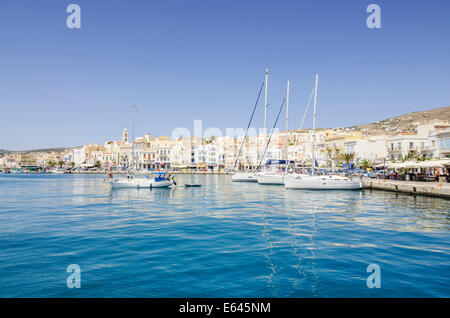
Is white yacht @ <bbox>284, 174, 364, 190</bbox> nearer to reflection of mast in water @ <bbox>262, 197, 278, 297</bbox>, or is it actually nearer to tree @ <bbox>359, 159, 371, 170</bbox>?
reflection of mast in water @ <bbox>262, 197, 278, 297</bbox>

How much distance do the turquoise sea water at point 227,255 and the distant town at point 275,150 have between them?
88.0ft

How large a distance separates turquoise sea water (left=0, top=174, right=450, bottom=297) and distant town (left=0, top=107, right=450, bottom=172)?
26814mm

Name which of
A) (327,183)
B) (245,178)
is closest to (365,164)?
(245,178)

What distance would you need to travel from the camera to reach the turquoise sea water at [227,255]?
7.11m

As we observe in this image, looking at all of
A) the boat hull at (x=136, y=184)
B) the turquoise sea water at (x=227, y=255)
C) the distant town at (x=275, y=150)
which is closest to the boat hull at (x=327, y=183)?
the distant town at (x=275, y=150)

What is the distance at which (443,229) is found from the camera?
1404 centimetres

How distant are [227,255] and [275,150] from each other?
319 feet

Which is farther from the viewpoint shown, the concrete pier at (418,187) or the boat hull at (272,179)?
the boat hull at (272,179)

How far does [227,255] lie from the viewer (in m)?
9.79

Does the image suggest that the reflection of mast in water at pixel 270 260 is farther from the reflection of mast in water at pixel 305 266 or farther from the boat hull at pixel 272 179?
the boat hull at pixel 272 179

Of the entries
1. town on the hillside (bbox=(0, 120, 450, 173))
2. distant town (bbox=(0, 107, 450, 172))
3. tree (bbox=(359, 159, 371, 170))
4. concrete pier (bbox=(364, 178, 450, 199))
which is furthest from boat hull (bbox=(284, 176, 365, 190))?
tree (bbox=(359, 159, 371, 170))

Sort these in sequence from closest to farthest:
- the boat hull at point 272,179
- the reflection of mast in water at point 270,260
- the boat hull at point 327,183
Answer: the reflection of mast in water at point 270,260
the boat hull at point 327,183
the boat hull at point 272,179
